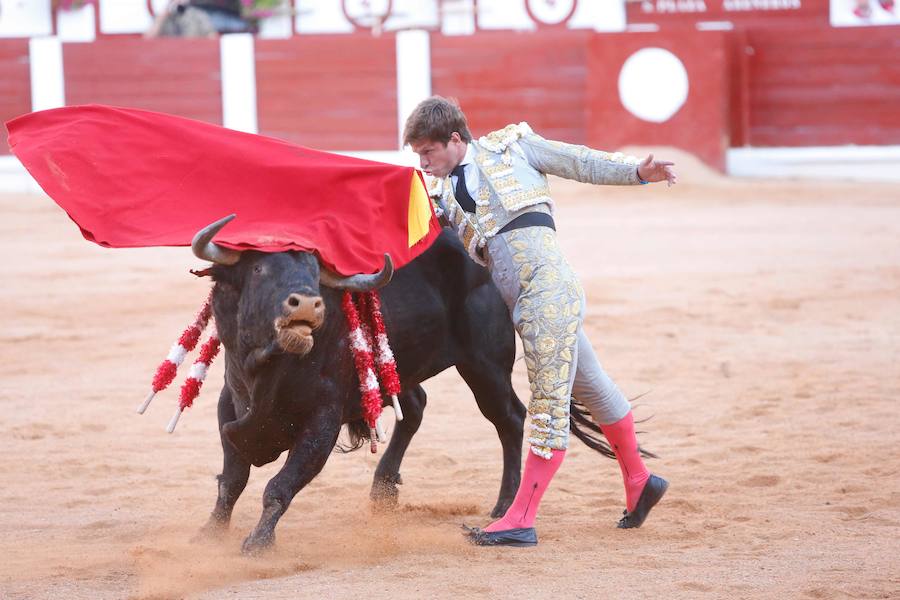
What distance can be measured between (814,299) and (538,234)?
431 cm

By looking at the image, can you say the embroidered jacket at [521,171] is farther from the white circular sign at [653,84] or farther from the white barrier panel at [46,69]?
the white barrier panel at [46,69]

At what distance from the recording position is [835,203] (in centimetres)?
1100

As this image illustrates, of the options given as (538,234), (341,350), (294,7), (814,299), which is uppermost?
(294,7)

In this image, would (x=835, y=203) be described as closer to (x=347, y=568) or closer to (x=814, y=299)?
(x=814, y=299)

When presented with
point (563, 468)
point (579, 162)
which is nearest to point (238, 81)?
point (563, 468)

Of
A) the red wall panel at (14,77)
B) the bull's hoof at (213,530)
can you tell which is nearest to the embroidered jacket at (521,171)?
the bull's hoof at (213,530)

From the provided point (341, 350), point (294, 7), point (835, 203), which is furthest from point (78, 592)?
point (294, 7)

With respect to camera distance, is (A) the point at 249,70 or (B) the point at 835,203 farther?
(A) the point at 249,70

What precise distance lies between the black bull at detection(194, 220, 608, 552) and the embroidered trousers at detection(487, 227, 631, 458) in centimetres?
32

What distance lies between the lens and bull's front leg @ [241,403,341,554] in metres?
3.09

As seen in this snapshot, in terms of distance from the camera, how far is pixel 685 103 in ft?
41.8

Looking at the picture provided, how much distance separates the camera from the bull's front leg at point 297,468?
3.09m

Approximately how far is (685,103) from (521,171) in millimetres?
9874

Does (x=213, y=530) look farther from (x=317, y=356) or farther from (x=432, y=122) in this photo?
(x=432, y=122)
